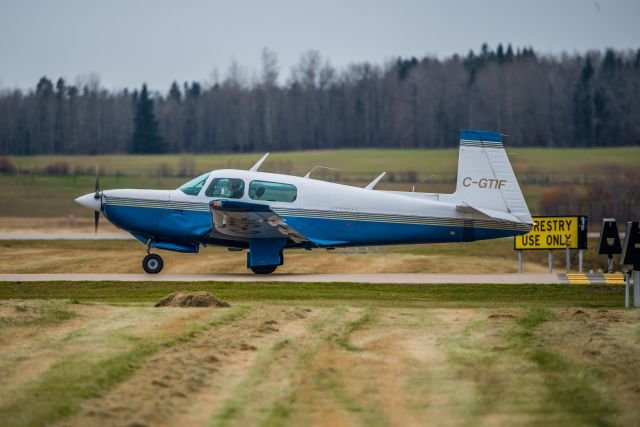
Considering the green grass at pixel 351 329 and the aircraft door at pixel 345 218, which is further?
the aircraft door at pixel 345 218

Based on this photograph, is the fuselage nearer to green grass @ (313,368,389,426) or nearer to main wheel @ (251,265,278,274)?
main wheel @ (251,265,278,274)

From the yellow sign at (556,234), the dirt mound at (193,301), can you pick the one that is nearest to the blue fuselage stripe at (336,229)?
the yellow sign at (556,234)

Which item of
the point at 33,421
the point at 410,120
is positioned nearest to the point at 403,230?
the point at 33,421

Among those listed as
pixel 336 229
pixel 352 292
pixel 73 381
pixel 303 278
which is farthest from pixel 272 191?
pixel 73 381

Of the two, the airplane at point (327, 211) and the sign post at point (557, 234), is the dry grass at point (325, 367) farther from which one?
the sign post at point (557, 234)

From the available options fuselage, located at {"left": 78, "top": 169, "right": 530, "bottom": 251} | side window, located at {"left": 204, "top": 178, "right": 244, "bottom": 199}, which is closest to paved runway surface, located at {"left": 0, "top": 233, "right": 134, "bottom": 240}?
fuselage, located at {"left": 78, "top": 169, "right": 530, "bottom": 251}

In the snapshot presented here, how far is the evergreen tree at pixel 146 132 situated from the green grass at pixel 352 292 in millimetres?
68190

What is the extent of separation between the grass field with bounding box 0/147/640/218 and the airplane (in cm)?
2582

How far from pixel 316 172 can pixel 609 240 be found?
3757 cm

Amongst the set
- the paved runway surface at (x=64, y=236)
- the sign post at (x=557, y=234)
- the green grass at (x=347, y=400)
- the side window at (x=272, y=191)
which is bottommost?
the green grass at (x=347, y=400)

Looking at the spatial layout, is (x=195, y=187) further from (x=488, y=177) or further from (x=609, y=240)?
(x=609, y=240)

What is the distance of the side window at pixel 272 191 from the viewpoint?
22.8 metres

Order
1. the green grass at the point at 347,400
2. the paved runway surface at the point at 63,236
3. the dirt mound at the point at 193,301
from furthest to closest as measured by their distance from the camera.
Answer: the paved runway surface at the point at 63,236
the dirt mound at the point at 193,301
the green grass at the point at 347,400

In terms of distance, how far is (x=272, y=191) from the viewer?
23.0 m
